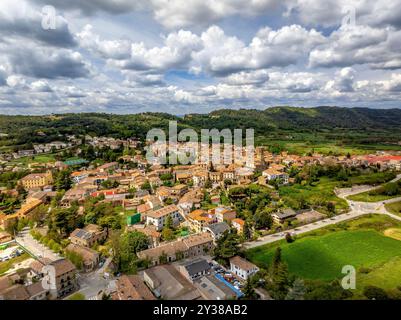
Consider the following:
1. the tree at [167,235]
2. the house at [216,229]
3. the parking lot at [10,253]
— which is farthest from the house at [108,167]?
the house at [216,229]

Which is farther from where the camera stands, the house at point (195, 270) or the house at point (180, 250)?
the house at point (180, 250)

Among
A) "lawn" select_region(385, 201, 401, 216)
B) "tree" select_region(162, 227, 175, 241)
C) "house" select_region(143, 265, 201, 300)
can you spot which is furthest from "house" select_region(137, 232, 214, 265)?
"lawn" select_region(385, 201, 401, 216)

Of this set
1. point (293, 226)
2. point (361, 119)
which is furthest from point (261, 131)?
point (361, 119)

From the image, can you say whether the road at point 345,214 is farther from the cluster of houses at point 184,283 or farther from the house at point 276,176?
the house at point 276,176

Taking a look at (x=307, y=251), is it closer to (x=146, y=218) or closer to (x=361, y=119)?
(x=146, y=218)

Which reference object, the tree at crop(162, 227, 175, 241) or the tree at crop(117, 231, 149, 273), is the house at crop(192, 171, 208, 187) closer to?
the tree at crop(162, 227, 175, 241)
